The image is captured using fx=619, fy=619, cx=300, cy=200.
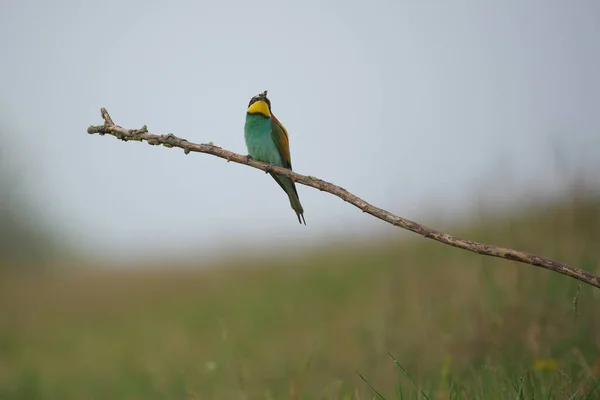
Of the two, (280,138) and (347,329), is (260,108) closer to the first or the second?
(280,138)

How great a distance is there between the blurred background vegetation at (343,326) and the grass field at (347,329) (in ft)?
0.06

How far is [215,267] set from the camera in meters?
→ 9.91

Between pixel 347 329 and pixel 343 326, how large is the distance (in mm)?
140

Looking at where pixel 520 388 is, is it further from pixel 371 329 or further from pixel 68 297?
pixel 68 297

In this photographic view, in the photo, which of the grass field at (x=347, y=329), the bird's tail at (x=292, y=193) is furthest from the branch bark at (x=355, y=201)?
the bird's tail at (x=292, y=193)

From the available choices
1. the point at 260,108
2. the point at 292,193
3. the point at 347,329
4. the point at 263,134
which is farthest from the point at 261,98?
the point at 347,329

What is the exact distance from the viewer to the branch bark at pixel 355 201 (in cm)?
169

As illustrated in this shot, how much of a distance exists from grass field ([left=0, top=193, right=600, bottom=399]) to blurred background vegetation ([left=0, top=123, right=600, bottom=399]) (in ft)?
0.06

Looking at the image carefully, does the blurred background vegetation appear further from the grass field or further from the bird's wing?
the bird's wing

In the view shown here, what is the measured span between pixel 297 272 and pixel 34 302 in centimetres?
552

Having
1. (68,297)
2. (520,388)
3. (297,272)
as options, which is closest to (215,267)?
(297,272)

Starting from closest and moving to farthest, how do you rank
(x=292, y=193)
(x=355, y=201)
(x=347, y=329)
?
(x=355, y=201) < (x=292, y=193) < (x=347, y=329)

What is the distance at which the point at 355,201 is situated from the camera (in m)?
1.89

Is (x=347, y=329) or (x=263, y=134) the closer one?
(x=263, y=134)
